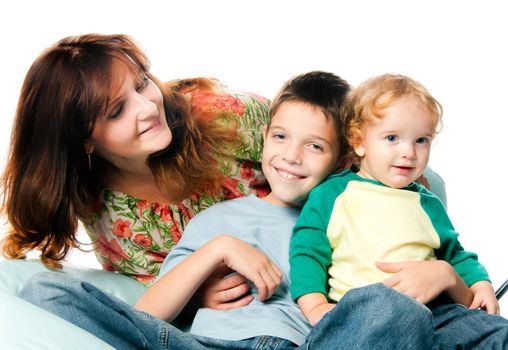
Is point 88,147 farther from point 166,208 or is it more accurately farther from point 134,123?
point 166,208

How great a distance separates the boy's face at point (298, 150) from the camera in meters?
1.84

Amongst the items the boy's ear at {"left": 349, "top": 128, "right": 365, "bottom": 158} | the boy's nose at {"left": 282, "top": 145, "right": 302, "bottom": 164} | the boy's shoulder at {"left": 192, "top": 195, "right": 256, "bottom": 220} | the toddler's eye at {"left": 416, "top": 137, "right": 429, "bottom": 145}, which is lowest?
the boy's shoulder at {"left": 192, "top": 195, "right": 256, "bottom": 220}

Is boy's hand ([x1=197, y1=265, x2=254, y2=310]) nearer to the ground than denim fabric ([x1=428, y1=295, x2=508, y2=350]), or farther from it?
nearer to the ground

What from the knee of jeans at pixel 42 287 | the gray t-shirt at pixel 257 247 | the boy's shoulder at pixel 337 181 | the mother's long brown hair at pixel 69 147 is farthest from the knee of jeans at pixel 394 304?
the mother's long brown hair at pixel 69 147

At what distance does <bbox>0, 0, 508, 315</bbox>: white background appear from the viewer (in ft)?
9.62

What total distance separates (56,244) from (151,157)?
30 cm

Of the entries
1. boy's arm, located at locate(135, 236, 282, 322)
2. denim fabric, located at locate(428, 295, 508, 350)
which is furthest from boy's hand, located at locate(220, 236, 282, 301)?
denim fabric, located at locate(428, 295, 508, 350)

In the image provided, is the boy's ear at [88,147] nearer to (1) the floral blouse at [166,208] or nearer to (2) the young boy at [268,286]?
(1) the floral blouse at [166,208]

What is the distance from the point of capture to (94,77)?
1.85 metres

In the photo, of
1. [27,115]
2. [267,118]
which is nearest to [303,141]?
[267,118]

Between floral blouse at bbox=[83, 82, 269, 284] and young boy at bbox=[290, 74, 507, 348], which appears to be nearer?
young boy at bbox=[290, 74, 507, 348]

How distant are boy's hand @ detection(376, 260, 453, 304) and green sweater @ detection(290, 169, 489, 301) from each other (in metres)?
0.03

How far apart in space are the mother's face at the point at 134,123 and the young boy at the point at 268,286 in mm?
209

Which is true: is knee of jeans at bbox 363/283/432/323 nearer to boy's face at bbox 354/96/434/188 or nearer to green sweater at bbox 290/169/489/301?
green sweater at bbox 290/169/489/301
